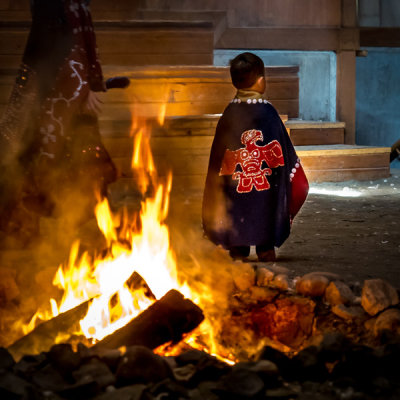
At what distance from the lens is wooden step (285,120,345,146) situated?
37.7 feet

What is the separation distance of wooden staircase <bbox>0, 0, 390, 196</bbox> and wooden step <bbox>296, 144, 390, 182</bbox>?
2 cm

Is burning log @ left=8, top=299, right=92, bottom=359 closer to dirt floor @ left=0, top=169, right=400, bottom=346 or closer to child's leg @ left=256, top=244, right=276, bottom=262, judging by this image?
dirt floor @ left=0, top=169, right=400, bottom=346

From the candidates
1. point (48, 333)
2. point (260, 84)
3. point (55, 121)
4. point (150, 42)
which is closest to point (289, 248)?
point (260, 84)

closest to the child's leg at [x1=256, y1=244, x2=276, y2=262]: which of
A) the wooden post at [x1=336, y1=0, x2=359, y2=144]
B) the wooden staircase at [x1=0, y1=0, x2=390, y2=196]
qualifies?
the wooden staircase at [x1=0, y1=0, x2=390, y2=196]

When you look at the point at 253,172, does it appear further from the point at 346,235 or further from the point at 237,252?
the point at 346,235

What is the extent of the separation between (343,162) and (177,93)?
410 cm

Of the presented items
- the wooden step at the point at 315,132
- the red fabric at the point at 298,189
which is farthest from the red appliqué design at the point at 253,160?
the wooden step at the point at 315,132

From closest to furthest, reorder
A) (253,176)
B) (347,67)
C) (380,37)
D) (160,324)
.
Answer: (160,324) → (253,176) → (347,67) → (380,37)

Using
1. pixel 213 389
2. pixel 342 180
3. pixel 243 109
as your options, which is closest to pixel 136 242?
pixel 243 109

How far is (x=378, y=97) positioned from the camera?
14.5 m

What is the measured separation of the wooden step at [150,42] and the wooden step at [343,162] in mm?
2687

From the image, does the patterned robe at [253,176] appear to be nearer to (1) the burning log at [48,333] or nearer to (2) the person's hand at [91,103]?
(2) the person's hand at [91,103]

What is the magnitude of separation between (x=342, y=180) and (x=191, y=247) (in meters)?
6.04

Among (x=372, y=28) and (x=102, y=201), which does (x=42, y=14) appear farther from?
(x=372, y=28)
